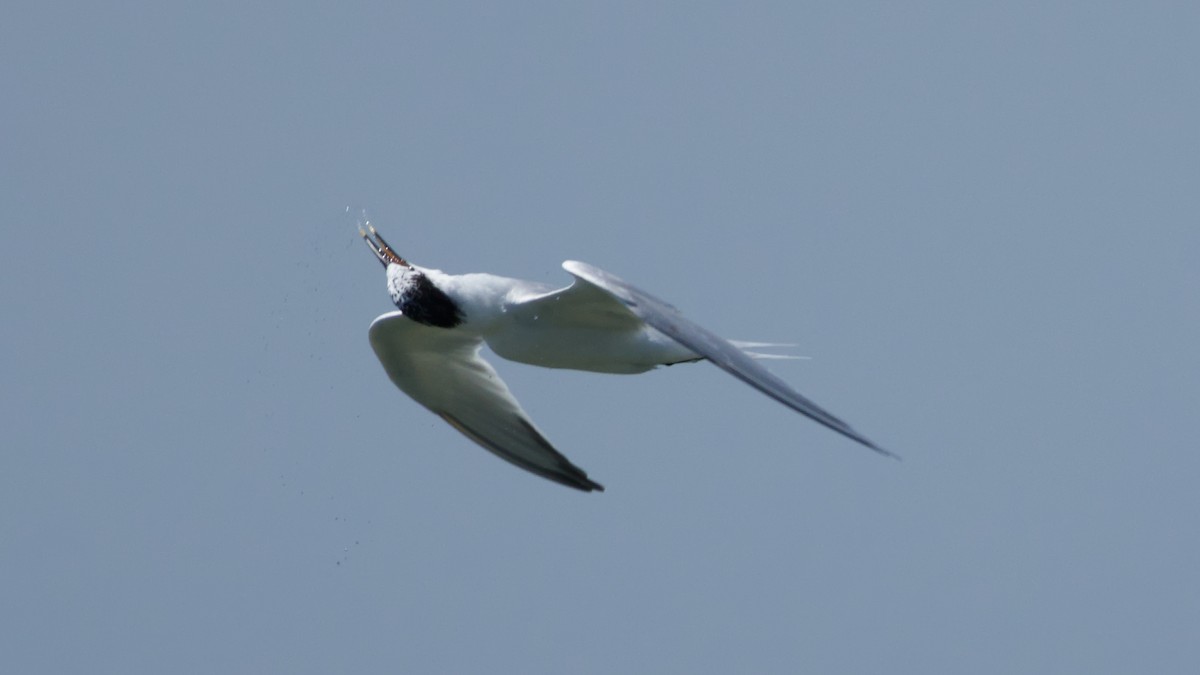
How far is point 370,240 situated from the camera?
11531mm

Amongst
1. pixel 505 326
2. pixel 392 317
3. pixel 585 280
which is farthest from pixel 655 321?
pixel 392 317

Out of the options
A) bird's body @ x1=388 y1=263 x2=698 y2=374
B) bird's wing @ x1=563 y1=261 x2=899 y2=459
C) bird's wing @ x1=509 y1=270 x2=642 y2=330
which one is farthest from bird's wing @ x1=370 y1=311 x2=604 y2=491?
bird's wing @ x1=563 y1=261 x2=899 y2=459

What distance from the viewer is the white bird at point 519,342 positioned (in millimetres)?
9047

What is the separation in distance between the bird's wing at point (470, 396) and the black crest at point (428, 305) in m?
0.95

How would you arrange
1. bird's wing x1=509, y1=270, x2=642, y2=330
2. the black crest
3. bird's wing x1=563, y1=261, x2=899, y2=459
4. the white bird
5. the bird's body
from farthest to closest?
the black crest < the bird's body < bird's wing x1=509, y1=270, x2=642, y2=330 < the white bird < bird's wing x1=563, y1=261, x2=899, y2=459

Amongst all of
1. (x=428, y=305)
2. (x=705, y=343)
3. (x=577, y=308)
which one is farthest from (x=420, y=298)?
(x=705, y=343)

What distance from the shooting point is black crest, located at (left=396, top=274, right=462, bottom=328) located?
1055 centimetres

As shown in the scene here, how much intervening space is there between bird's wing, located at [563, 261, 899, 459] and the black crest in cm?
122

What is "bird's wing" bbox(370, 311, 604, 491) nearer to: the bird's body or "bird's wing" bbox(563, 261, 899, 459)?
the bird's body

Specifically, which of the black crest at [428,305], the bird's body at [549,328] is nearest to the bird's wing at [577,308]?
the bird's body at [549,328]

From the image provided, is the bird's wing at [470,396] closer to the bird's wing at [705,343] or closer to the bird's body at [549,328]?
the bird's body at [549,328]

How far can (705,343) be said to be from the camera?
8875mm

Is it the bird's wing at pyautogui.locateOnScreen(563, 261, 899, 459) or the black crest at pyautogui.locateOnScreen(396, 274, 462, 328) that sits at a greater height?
the black crest at pyautogui.locateOnScreen(396, 274, 462, 328)

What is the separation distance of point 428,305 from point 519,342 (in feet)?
2.03
